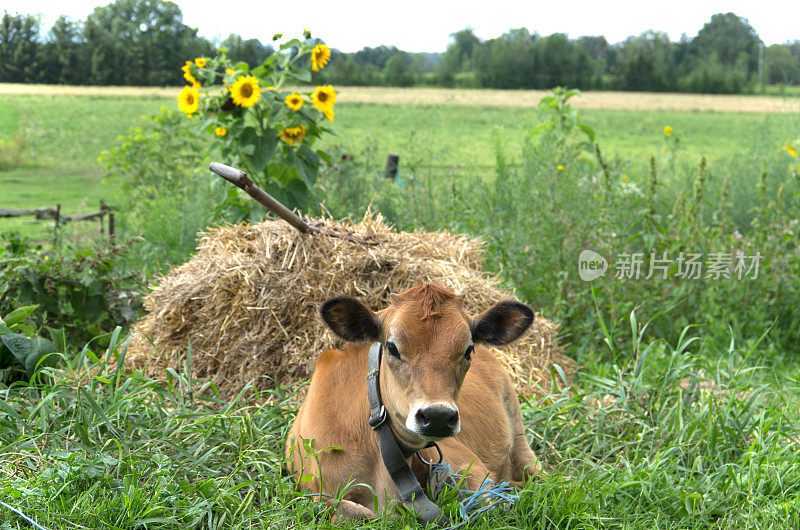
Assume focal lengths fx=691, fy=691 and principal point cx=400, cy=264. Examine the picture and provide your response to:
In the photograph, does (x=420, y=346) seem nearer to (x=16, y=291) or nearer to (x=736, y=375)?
(x=736, y=375)

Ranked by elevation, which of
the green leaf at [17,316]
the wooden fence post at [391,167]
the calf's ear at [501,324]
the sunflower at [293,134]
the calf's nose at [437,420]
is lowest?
the green leaf at [17,316]

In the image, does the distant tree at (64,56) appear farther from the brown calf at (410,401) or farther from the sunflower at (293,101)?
the brown calf at (410,401)

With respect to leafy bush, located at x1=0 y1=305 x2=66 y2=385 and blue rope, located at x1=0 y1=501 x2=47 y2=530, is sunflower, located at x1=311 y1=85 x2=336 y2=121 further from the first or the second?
blue rope, located at x1=0 y1=501 x2=47 y2=530

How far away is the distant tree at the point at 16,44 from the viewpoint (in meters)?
9.66

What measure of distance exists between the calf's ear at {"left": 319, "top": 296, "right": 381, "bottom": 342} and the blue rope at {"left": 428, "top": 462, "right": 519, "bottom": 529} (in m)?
0.64

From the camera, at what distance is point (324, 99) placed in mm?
5773

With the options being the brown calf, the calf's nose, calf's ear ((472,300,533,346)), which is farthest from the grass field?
the calf's nose

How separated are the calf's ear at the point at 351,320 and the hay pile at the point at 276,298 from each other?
1358mm

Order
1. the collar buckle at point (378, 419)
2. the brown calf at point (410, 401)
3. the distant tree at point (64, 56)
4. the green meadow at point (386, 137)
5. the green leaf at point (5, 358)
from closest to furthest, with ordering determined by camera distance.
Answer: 1. the brown calf at point (410, 401)
2. the collar buckle at point (378, 419)
3. the green leaf at point (5, 358)
4. the green meadow at point (386, 137)
5. the distant tree at point (64, 56)

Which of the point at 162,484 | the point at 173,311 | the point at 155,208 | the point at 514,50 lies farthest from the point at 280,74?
the point at 514,50

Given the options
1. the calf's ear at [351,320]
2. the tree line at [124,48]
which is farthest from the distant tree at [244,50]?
the calf's ear at [351,320]

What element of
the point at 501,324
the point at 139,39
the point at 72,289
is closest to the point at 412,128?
the point at 139,39

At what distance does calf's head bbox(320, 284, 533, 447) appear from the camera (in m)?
2.43

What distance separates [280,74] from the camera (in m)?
5.96
